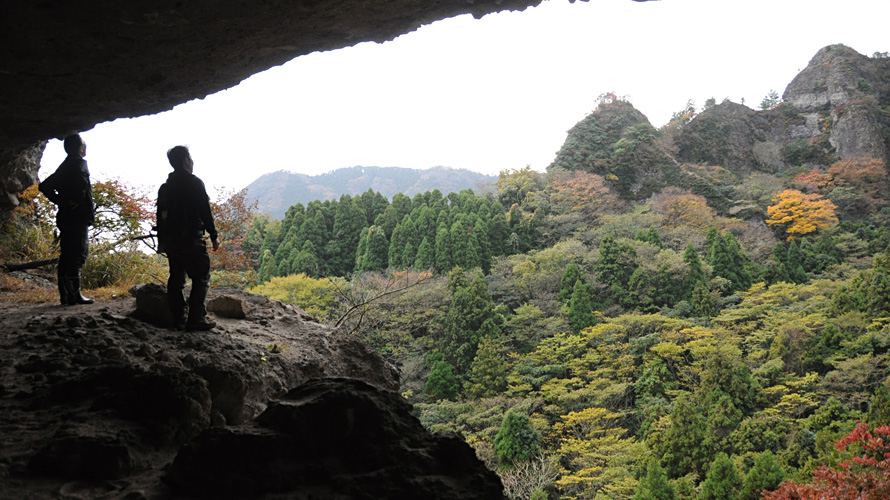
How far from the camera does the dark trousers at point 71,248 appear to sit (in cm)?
410

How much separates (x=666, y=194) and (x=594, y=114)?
9032 mm

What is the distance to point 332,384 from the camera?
86.4 inches

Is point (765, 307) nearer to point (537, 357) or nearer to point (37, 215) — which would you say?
point (537, 357)

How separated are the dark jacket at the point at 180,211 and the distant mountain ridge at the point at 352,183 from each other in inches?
2025

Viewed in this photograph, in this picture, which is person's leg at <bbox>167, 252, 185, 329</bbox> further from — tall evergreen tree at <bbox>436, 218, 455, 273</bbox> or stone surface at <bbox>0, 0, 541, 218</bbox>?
tall evergreen tree at <bbox>436, 218, 455, 273</bbox>

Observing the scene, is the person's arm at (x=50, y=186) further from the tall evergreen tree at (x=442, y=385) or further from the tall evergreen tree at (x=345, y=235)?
the tall evergreen tree at (x=345, y=235)

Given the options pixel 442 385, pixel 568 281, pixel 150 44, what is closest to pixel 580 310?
pixel 568 281

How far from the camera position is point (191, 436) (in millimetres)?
2234

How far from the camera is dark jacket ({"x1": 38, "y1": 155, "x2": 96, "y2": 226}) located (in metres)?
4.00

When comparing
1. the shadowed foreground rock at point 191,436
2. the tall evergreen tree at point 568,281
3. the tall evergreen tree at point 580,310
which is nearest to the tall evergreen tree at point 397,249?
the tall evergreen tree at point 568,281

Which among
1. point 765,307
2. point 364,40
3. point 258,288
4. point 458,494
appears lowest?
point 765,307

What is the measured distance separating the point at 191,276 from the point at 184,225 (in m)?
0.33

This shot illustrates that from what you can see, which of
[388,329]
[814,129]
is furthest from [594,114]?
[388,329]

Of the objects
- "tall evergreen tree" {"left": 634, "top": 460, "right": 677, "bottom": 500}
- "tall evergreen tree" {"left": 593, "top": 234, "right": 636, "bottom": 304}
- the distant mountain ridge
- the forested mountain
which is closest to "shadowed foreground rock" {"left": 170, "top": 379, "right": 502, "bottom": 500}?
the forested mountain
